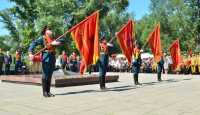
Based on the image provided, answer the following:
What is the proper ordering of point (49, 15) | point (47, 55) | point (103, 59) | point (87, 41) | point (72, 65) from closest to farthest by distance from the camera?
point (47, 55), point (87, 41), point (103, 59), point (72, 65), point (49, 15)

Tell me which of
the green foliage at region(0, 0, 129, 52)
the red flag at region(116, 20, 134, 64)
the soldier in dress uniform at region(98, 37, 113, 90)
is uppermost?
the green foliage at region(0, 0, 129, 52)

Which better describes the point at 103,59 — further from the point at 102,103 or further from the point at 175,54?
the point at 175,54

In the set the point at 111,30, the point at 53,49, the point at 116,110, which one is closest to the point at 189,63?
the point at 53,49

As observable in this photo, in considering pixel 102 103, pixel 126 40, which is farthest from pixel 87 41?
pixel 102 103

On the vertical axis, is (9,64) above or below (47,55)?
above

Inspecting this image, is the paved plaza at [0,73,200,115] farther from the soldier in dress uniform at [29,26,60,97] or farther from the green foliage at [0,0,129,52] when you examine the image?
the green foliage at [0,0,129,52]

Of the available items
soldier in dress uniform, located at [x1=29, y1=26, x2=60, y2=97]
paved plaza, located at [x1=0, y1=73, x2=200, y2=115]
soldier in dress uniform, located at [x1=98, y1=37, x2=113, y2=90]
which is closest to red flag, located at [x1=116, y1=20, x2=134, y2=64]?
soldier in dress uniform, located at [x1=98, y1=37, x2=113, y2=90]

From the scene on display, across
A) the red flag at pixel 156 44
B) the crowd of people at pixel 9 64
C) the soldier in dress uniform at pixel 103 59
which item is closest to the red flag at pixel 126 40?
the soldier in dress uniform at pixel 103 59

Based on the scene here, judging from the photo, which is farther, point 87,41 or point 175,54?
point 175,54

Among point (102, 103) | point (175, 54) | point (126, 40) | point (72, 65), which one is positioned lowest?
point (102, 103)

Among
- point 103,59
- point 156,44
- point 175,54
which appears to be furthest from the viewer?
point 175,54

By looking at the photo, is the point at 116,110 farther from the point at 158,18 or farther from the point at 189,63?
the point at 158,18

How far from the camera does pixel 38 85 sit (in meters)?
16.3

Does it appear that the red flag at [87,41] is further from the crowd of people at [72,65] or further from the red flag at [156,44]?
the crowd of people at [72,65]
